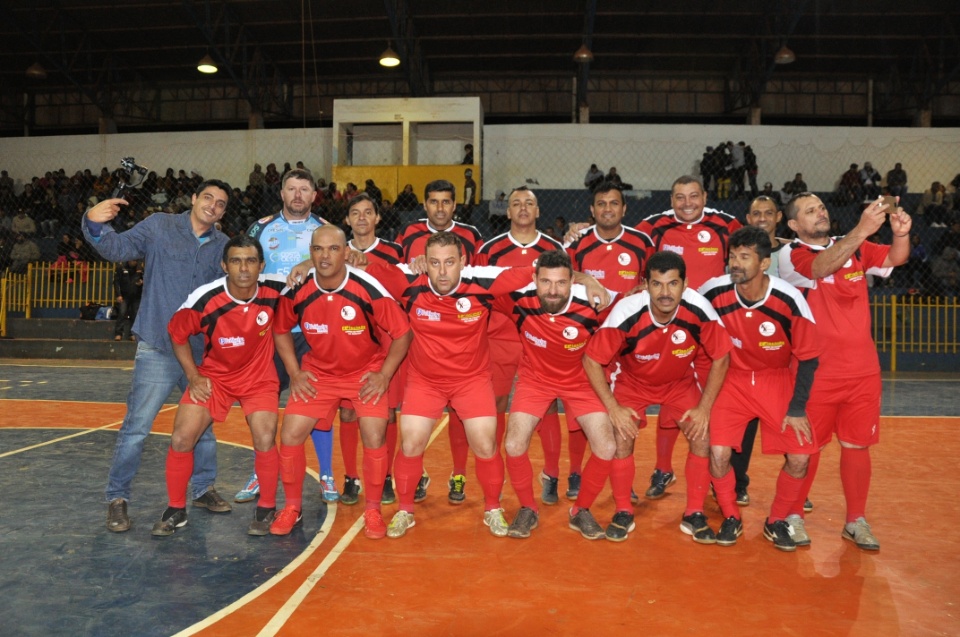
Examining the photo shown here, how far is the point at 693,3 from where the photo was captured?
23.8 meters

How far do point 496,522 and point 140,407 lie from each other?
2.51m

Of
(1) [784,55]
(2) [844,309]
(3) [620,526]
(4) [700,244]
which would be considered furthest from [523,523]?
(1) [784,55]

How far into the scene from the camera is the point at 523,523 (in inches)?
202

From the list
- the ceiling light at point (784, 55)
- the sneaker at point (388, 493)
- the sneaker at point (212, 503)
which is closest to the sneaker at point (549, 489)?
the sneaker at point (388, 493)

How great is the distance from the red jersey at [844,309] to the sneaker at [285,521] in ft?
11.5

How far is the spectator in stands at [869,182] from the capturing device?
22.1m

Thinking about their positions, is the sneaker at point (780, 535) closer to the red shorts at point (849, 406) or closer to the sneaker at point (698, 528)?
the sneaker at point (698, 528)

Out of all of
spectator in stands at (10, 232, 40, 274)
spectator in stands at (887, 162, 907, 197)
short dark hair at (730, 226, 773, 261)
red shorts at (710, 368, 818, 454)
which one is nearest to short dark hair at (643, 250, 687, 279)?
short dark hair at (730, 226, 773, 261)

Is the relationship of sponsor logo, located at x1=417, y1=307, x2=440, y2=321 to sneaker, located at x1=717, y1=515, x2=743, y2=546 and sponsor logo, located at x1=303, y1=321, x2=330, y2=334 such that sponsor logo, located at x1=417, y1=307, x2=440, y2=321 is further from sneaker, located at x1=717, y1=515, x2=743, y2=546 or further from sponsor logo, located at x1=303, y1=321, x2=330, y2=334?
sneaker, located at x1=717, y1=515, x2=743, y2=546

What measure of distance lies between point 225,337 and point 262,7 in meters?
22.2

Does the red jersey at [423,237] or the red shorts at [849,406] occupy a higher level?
the red jersey at [423,237]

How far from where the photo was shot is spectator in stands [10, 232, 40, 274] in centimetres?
1983

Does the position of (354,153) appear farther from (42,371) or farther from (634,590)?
(634,590)

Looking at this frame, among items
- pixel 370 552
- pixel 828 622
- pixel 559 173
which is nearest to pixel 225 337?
pixel 370 552
